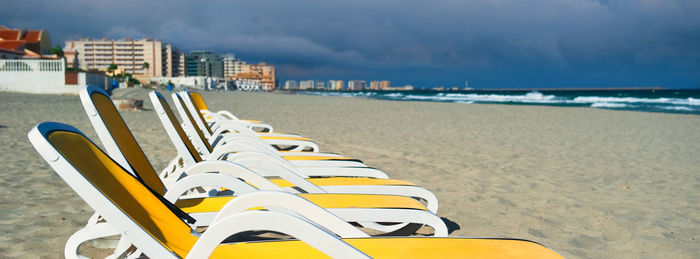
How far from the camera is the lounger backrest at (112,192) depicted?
4.59 ft

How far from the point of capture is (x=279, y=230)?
4.27 feet

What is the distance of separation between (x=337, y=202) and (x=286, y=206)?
34.9 inches

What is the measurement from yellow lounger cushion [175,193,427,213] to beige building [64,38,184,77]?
12031cm

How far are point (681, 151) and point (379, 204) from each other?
26.8 ft

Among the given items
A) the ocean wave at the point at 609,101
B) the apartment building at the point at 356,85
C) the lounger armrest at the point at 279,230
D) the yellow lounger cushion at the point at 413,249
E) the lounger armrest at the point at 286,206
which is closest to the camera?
the lounger armrest at the point at 279,230

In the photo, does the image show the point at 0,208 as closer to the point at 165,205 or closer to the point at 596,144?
the point at 165,205

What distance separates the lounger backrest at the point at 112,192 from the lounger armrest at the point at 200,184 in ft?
1.21

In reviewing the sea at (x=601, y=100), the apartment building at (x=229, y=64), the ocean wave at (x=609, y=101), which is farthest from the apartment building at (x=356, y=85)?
the ocean wave at (x=609, y=101)

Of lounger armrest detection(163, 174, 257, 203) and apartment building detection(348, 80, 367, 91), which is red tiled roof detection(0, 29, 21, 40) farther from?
apartment building detection(348, 80, 367, 91)

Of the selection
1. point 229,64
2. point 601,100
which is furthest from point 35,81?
point 229,64

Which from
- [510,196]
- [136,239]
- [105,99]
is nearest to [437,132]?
[510,196]

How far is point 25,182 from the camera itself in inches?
175

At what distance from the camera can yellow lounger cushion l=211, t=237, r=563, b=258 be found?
1.75m

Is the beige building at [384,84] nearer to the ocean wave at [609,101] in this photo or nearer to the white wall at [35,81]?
the ocean wave at [609,101]
